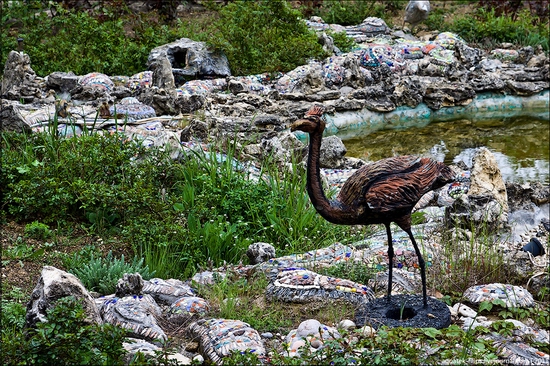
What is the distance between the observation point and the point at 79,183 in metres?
6.41

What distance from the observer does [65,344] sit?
389 centimetres

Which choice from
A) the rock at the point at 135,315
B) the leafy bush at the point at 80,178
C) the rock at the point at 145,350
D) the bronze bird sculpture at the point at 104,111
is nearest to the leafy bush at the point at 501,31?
the bronze bird sculpture at the point at 104,111

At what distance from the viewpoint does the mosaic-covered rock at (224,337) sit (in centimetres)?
427

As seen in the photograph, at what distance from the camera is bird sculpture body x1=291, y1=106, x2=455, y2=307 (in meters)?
4.40

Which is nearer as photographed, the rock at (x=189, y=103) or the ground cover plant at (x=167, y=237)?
the ground cover plant at (x=167, y=237)

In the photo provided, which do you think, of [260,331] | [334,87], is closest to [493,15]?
[334,87]

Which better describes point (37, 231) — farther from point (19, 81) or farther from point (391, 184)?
point (19, 81)

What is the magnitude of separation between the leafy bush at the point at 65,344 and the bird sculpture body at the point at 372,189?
1345 mm

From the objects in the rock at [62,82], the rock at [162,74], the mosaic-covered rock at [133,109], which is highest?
the rock at [162,74]

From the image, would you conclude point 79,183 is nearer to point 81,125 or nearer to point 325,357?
point 81,125

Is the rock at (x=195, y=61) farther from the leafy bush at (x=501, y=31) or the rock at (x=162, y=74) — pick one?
the leafy bush at (x=501, y=31)

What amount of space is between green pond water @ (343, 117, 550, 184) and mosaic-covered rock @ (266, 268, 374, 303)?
4597 millimetres

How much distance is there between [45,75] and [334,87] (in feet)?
13.6

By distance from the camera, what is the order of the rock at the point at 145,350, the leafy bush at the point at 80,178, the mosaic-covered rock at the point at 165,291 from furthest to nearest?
1. the leafy bush at the point at 80,178
2. the mosaic-covered rock at the point at 165,291
3. the rock at the point at 145,350
